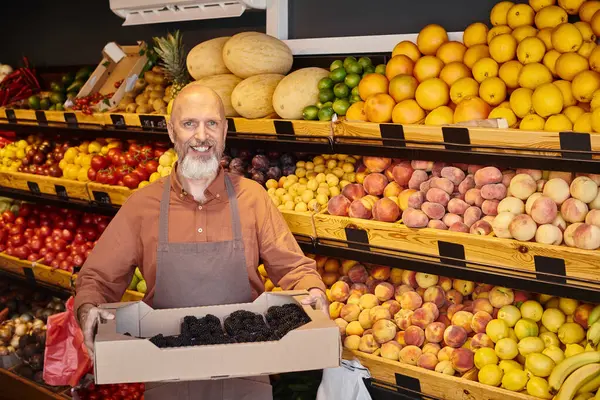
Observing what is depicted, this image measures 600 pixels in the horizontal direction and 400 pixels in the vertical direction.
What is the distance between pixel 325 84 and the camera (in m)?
3.46

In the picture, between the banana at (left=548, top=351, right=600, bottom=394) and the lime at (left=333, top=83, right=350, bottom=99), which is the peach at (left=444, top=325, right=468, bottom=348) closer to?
the banana at (left=548, top=351, right=600, bottom=394)

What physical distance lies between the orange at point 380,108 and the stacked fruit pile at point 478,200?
237mm

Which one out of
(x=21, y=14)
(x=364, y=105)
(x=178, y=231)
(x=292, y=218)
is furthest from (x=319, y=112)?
(x=21, y=14)

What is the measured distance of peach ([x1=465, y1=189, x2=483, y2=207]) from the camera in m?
2.84

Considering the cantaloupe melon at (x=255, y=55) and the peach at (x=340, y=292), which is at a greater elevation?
the cantaloupe melon at (x=255, y=55)

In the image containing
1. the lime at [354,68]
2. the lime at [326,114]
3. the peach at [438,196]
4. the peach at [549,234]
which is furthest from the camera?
the lime at [354,68]

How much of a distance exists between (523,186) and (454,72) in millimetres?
626

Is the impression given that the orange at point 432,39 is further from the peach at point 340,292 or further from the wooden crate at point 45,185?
the wooden crate at point 45,185

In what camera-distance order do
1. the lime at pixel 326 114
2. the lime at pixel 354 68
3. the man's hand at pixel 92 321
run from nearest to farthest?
the man's hand at pixel 92 321
the lime at pixel 326 114
the lime at pixel 354 68

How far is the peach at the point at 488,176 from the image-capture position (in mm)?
2770

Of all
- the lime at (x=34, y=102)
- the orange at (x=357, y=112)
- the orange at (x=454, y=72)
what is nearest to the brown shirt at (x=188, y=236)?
the orange at (x=357, y=112)

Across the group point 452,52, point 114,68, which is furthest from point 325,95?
point 114,68

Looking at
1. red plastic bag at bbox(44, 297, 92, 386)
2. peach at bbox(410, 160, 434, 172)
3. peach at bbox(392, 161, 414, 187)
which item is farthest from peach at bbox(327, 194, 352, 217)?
red plastic bag at bbox(44, 297, 92, 386)

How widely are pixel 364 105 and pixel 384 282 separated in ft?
2.78
